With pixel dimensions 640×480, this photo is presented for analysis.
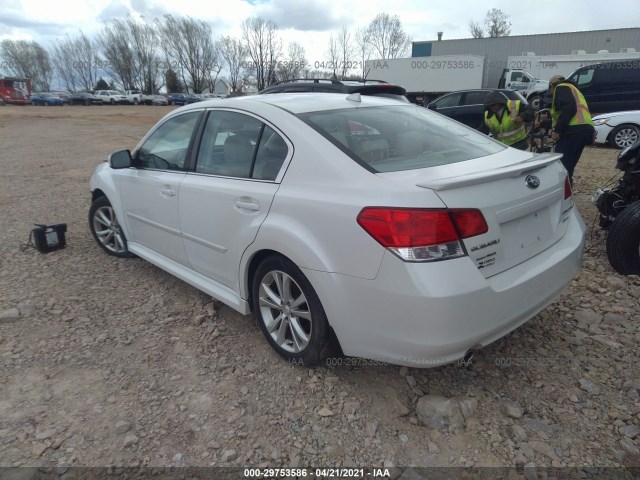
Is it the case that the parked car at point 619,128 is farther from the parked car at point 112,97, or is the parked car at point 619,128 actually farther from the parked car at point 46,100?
the parked car at point 112,97

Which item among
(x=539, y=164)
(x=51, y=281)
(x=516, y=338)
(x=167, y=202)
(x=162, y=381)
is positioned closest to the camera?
(x=539, y=164)

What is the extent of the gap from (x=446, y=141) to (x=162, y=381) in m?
2.27

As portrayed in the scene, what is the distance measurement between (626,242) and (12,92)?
6243 cm

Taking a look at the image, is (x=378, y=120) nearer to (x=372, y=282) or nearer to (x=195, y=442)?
(x=372, y=282)

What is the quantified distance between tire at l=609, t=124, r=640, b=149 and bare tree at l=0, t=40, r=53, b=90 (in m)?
113

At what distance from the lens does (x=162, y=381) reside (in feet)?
8.69

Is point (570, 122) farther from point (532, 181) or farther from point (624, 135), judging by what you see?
point (624, 135)

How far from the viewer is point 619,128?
10.5 m

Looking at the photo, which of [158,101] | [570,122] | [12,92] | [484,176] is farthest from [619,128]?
[12,92]

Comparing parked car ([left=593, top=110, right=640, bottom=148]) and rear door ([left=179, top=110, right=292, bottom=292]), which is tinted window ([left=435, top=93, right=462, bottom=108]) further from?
rear door ([left=179, top=110, right=292, bottom=292])

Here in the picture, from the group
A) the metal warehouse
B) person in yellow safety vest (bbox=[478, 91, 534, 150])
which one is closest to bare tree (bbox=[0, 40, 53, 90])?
the metal warehouse

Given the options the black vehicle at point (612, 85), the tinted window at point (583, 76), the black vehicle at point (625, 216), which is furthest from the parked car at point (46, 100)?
the black vehicle at point (625, 216)

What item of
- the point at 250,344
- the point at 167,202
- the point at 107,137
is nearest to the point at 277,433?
the point at 250,344

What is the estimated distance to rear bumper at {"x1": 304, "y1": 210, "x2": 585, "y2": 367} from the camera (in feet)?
6.42
